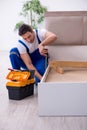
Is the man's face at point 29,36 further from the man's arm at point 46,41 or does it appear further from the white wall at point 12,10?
the white wall at point 12,10

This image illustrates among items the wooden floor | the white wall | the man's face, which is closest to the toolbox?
the wooden floor

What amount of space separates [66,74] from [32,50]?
0.53 m

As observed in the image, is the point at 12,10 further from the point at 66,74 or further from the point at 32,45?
the point at 66,74

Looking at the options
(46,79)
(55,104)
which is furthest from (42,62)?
(55,104)

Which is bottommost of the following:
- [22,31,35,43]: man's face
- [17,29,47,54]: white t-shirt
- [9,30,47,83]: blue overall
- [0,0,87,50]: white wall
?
[0,0,87,50]: white wall

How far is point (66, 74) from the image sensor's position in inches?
108

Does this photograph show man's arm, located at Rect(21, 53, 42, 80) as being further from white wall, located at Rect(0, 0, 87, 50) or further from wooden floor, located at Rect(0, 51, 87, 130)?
white wall, located at Rect(0, 0, 87, 50)

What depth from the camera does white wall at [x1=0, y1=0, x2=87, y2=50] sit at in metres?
6.20

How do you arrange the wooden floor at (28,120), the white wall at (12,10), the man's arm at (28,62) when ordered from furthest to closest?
1. the white wall at (12,10)
2. the man's arm at (28,62)
3. the wooden floor at (28,120)

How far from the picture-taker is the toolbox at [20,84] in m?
2.68

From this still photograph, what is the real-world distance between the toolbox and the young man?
0.55 ft

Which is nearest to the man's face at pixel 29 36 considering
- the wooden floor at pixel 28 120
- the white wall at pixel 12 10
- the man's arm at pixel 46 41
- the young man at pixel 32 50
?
the young man at pixel 32 50

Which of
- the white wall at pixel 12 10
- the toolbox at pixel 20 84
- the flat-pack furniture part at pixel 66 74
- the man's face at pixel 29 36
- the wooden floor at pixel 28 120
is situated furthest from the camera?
the white wall at pixel 12 10

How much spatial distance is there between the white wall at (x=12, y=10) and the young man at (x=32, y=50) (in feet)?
11.0
